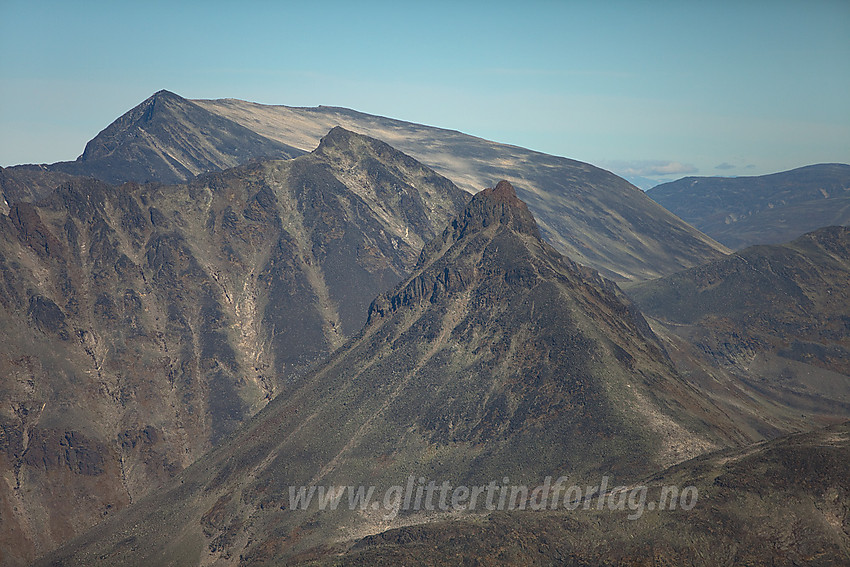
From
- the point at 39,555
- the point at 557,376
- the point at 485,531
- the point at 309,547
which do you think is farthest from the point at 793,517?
the point at 39,555

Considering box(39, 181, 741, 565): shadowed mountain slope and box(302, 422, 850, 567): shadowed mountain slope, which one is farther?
box(39, 181, 741, 565): shadowed mountain slope

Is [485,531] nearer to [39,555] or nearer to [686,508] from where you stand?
[686,508]

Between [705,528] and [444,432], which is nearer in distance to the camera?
[705,528]

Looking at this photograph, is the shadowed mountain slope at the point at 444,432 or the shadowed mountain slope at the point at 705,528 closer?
the shadowed mountain slope at the point at 705,528

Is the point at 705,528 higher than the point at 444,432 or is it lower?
higher
